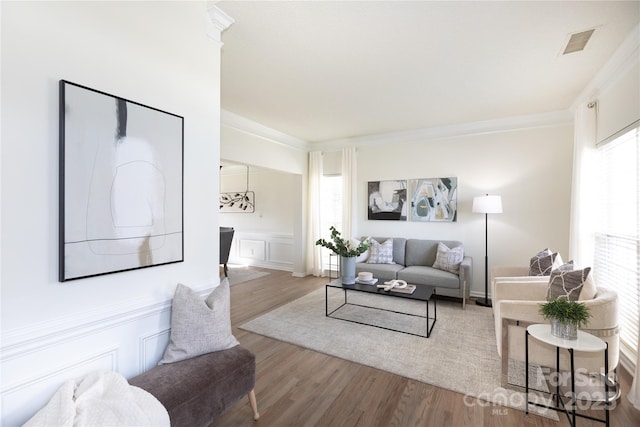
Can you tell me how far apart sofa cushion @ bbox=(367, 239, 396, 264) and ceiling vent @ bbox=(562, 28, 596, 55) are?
126 inches

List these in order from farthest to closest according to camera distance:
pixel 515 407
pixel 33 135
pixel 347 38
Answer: pixel 347 38 < pixel 515 407 < pixel 33 135

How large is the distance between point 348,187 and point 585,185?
3.39 metres

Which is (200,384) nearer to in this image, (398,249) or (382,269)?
(382,269)

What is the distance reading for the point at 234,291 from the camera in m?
4.89

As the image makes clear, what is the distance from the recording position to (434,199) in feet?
16.0

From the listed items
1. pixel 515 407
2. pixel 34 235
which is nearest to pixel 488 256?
pixel 515 407

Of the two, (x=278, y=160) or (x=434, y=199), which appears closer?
(x=434, y=199)

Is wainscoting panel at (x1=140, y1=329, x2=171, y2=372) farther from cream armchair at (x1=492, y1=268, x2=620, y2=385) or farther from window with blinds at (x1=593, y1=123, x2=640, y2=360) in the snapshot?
window with blinds at (x1=593, y1=123, x2=640, y2=360)

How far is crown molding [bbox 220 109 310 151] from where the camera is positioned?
4.18 m

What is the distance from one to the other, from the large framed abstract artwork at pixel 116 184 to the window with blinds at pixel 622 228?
3.48m

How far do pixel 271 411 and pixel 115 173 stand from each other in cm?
180

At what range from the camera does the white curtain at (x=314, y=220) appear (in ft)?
19.3

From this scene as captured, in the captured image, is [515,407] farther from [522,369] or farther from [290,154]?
[290,154]

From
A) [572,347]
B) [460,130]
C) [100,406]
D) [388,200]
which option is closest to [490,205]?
[460,130]
